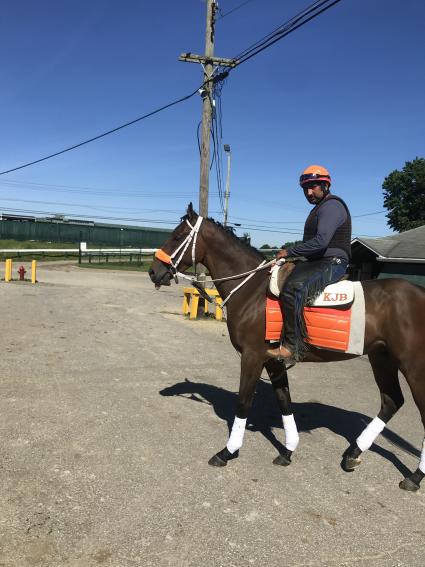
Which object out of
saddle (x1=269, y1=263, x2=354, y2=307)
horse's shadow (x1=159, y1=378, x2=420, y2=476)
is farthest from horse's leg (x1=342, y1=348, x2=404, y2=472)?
saddle (x1=269, y1=263, x2=354, y2=307)

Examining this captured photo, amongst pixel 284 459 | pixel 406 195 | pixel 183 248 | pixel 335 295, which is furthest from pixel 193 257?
pixel 406 195

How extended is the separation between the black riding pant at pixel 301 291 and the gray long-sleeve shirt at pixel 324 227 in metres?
0.13

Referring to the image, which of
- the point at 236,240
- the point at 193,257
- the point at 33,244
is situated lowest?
the point at 33,244

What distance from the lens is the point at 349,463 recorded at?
14.6ft

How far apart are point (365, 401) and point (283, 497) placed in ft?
11.1

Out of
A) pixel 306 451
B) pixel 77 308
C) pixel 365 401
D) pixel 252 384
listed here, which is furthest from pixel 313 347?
pixel 77 308

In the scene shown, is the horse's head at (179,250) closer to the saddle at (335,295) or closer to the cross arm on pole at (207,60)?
the saddle at (335,295)

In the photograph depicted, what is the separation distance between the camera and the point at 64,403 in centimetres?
574

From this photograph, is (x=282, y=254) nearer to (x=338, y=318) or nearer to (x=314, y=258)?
(x=314, y=258)

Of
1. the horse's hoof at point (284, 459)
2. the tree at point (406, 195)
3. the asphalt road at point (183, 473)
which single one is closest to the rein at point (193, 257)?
the horse's hoof at point (284, 459)

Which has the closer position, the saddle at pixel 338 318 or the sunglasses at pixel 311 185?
the saddle at pixel 338 318

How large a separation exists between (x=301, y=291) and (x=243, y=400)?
1259 millimetres

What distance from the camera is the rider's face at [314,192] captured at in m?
4.48

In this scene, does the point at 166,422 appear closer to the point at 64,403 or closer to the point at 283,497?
the point at 64,403
